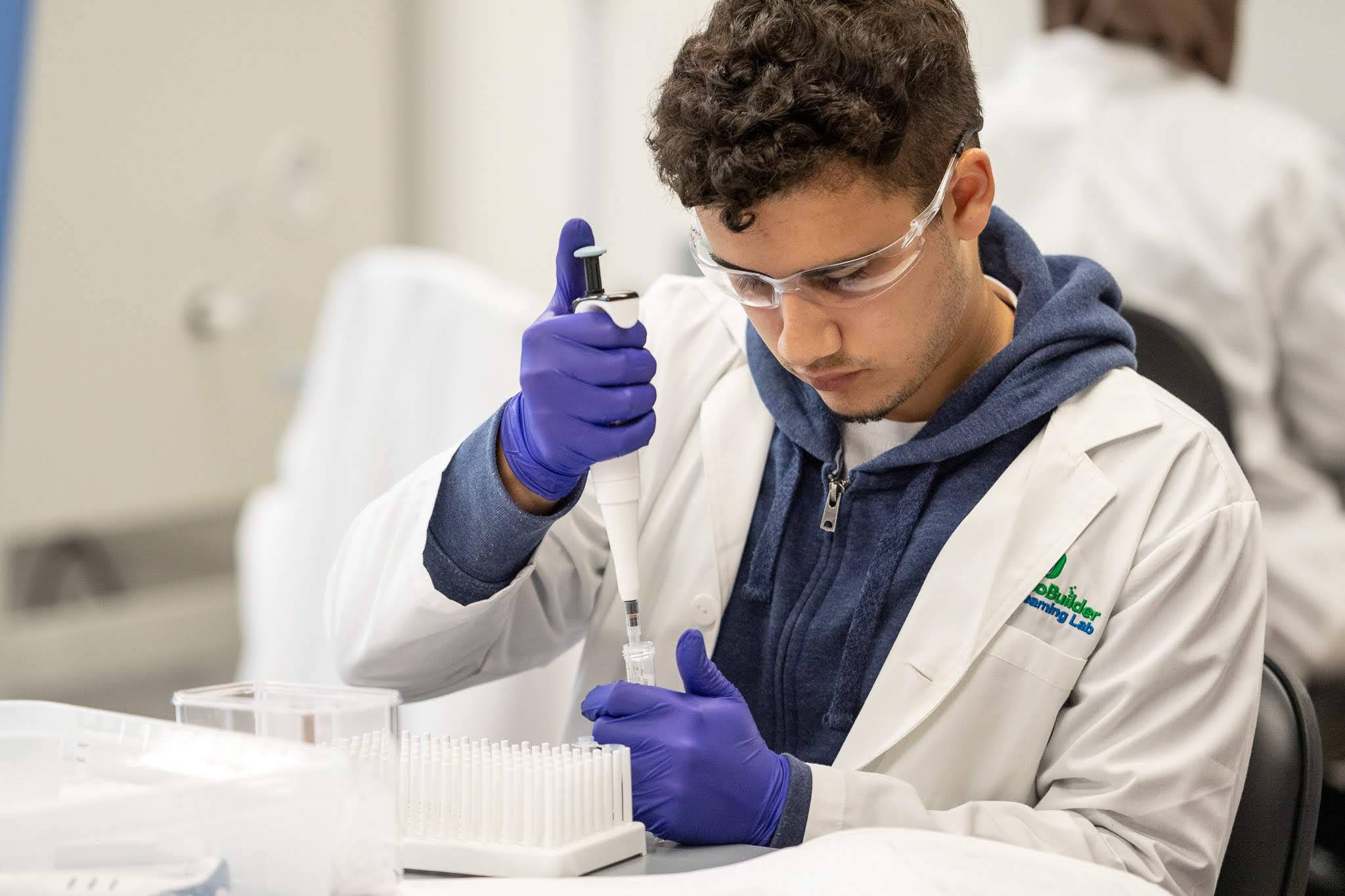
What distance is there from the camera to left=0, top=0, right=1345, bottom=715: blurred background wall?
120 inches

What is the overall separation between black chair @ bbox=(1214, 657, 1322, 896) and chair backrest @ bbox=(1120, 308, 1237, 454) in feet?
1.39

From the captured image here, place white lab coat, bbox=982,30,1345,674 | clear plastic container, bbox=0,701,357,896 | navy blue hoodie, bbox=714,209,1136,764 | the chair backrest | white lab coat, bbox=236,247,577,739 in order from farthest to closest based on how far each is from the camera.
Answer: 1. white lab coat, bbox=982,30,1345,674
2. white lab coat, bbox=236,247,577,739
3. the chair backrest
4. navy blue hoodie, bbox=714,209,1136,764
5. clear plastic container, bbox=0,701,357,896

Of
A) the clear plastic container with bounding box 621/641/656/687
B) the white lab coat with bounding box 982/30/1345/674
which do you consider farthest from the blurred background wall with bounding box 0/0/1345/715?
the clear plastic container with bounding box 621/641/656/687

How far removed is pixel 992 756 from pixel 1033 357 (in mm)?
345

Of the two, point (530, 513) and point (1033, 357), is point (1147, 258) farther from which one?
point (530, 513)

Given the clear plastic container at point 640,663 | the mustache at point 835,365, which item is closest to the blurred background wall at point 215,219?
the mustache at point 835,365

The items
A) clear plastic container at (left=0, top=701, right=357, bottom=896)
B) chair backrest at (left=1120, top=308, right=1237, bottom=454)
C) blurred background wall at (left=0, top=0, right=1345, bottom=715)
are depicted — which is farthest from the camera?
blurred background wall at (left=0, top=0, right=1345, bottom=715)

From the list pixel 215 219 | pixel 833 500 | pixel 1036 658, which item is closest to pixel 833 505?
pixel 833 500

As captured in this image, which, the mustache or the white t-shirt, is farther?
the white t-shirt

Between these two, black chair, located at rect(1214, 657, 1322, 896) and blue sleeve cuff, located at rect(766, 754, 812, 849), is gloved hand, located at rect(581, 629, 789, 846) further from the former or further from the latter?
black chair, located at rect(1214, 657, 1322, 896)

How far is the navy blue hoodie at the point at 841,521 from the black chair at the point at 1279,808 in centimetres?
30

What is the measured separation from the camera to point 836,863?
2.53 feet

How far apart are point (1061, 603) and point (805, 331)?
12.2 inches

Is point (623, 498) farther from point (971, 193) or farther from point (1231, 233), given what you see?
point (1231, 233)
